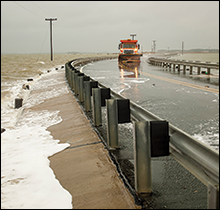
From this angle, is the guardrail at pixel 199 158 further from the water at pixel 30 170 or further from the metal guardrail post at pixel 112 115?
the metal guardrail post at pixel 112 115

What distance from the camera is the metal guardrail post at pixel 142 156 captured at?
285cm

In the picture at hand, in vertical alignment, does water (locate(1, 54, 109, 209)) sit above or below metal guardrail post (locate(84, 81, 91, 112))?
below

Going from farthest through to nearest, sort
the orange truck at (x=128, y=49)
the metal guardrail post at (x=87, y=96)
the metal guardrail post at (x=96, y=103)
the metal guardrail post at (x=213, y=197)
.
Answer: the orange truck at (x=128, y=49) < the metal guardrail post at (x=87, y=96) < the metal guardrail post at (x=96, y=103) < the metal guardrail post at (x=213, y=197)

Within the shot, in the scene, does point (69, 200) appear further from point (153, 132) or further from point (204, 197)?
point (204, 197)

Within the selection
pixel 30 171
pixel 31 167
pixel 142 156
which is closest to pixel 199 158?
pixel 142 156

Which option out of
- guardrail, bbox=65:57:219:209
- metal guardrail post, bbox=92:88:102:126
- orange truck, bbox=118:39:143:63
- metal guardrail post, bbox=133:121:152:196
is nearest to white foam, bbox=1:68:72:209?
metal guardrail post, bbox=133:121:152:196

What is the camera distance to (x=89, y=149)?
453 centimetres

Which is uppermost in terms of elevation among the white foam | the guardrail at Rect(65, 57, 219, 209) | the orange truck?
the orange truck

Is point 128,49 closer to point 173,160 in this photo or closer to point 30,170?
point 173,160

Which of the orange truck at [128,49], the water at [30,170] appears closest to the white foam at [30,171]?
the water at [30,170]

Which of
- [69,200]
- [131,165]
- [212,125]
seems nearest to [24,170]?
[69,200]

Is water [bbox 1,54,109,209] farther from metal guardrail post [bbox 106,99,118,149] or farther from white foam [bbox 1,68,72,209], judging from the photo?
metal guardrail post [bbox 106,99,118,149]

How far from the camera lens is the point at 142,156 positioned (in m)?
2.89

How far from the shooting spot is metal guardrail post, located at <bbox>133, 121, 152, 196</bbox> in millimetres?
2850
